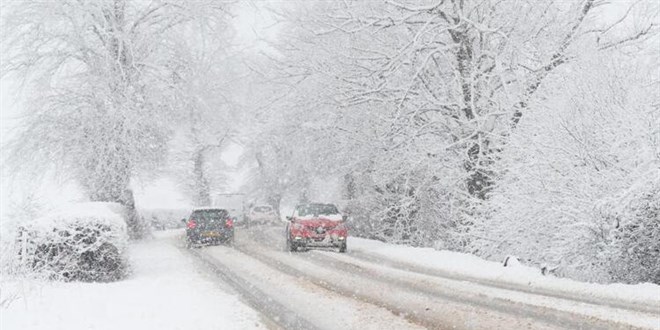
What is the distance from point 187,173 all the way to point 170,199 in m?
51.3

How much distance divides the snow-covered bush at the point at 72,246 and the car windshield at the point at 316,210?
28.9 feet

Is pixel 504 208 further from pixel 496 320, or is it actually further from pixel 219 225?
pixel 219 225

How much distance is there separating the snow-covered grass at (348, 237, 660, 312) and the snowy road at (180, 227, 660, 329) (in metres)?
0.81

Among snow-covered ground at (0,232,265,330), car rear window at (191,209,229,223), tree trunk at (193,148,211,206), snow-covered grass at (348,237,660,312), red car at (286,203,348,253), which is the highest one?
tree trunk at (193,148,211,206)

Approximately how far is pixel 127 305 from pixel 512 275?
7881 mm

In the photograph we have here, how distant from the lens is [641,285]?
12219 mm

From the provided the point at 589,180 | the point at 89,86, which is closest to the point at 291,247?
the point at 589,180

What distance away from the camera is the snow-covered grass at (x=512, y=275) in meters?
11.5

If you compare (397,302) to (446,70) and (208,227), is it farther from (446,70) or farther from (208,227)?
(208,227)

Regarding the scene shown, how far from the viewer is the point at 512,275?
1480 centimetres

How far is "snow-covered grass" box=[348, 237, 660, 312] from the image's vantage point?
11.5m

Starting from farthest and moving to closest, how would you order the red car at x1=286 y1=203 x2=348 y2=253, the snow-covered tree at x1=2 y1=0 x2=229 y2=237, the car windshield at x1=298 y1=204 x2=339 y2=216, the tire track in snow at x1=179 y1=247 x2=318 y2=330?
the snow-covered tree at x1=2 y1=0 x2=229 y2=237
the car windshield at x1=298 y1=204 x2=339 y2=216
the red car at x1=286 y1=203 x2=348 y2=253
the tire track in snow at x1=179 y1=247 x2=318 y2=330

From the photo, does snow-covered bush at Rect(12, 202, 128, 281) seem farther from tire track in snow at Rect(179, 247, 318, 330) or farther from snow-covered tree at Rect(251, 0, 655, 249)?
snow-covered tree at Rect(251, 0, 655, 249)

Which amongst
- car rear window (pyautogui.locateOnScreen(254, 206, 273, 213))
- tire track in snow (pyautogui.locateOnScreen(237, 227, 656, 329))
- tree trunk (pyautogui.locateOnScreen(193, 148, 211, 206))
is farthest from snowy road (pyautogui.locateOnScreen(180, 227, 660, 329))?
tree trunk (pyautogui.locateOnScreen(193, 148, 211, 206))
